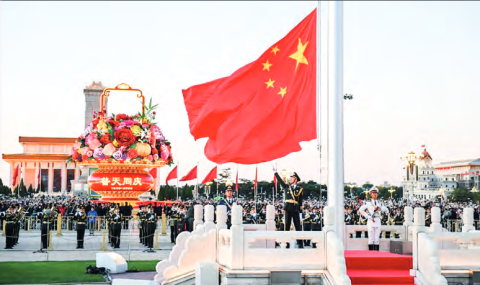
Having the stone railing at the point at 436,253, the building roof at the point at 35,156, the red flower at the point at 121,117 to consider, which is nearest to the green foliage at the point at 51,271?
the red flower at the point at 121,117

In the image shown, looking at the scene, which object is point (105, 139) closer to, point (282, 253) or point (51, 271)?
point (51, 271)

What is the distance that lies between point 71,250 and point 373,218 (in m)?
14.1

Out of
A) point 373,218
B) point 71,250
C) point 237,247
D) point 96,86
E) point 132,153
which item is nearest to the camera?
point 237,247

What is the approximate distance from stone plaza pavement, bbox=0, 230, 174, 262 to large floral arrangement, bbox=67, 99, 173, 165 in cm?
360

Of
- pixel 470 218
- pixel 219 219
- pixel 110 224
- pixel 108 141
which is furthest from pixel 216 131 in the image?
pixel 110 224

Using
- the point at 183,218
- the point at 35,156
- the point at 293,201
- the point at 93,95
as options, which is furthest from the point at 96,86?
the point at 293,201

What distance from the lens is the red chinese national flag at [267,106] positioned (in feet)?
39.1

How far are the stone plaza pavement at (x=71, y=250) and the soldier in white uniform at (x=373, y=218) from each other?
919cm

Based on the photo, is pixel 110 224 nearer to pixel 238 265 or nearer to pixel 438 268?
pixel 238 265

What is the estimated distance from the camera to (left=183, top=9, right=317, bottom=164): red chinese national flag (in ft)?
39.1

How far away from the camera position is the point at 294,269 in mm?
10266

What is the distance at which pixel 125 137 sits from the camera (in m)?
18.5

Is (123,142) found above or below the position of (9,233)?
above

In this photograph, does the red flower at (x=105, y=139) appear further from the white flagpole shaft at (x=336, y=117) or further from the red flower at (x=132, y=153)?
the white flagpole shaft at (x=336, y=117)
